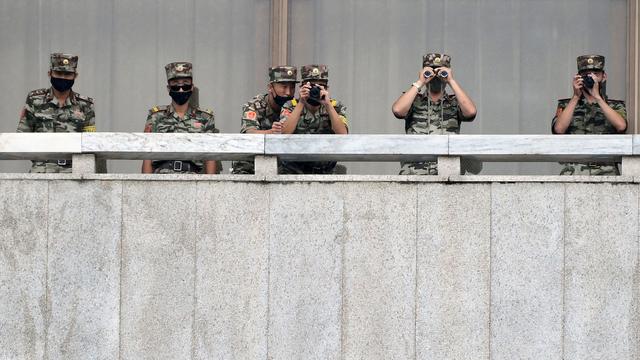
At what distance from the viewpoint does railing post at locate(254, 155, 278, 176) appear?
12.7m

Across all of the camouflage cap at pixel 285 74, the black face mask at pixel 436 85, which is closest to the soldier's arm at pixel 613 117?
the black face mask at pixel 436 85

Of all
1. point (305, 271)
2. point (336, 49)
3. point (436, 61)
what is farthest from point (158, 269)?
point (336, 49)

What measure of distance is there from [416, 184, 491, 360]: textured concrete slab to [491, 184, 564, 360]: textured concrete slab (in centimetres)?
10

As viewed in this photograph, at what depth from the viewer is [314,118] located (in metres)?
13.6

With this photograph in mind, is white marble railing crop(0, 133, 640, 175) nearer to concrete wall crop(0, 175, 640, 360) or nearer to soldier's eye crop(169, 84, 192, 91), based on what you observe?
concrete wall crop(0, 175, 640, 360)

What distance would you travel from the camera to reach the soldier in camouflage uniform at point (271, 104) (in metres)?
14.4

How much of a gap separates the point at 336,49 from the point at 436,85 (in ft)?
13.0

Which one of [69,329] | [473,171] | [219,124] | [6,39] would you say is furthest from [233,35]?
[69,329]

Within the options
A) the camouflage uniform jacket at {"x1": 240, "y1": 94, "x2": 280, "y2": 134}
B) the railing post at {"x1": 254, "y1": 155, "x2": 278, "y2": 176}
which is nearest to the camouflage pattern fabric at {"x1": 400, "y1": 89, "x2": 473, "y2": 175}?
the camouflage uniform jacket at {"x1": 240, "y1": 94, "x2": 280, "y2": 134}

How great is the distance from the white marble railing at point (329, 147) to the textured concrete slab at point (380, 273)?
37cm

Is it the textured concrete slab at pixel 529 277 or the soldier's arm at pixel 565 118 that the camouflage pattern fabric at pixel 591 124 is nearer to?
the soldier's arm at pixel 565 118

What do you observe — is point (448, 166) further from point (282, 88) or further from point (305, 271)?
point (282, 88)

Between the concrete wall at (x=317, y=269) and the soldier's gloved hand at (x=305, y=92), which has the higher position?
the soldier's gloved hand at (x=305, y=92)

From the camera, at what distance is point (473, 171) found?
1400 cm
